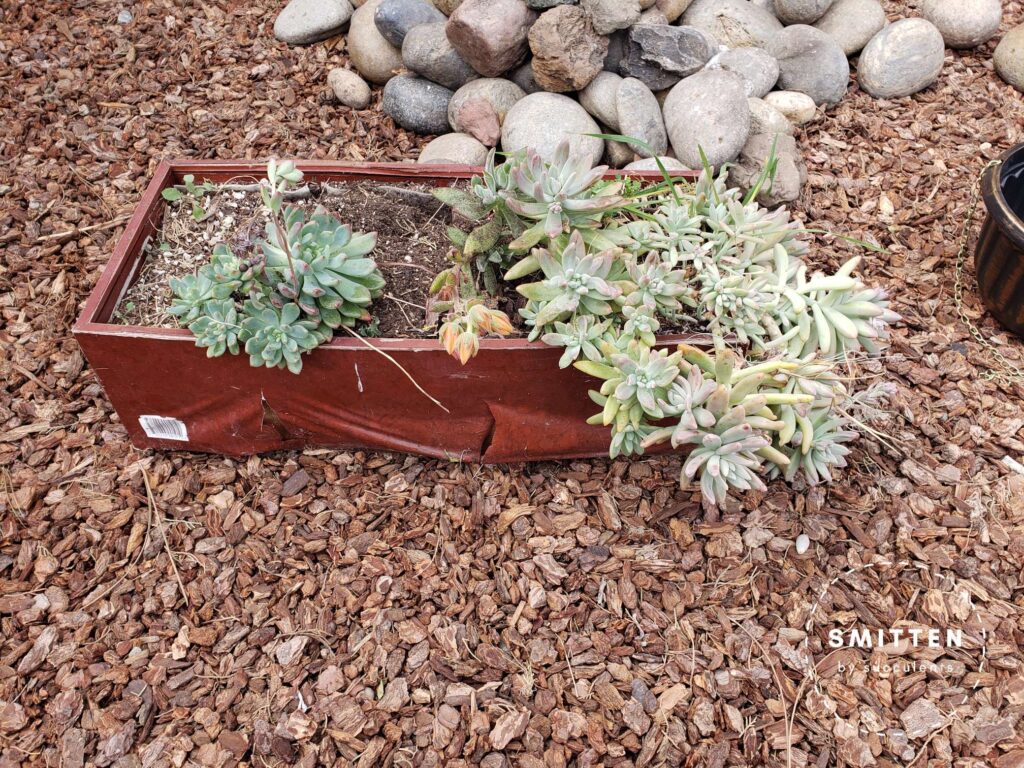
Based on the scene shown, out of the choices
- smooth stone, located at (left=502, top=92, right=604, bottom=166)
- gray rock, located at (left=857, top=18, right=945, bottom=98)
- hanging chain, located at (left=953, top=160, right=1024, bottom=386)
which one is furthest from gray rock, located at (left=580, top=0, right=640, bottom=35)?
hanging chain, located at (left=953, top=160, right=1024, bottom=386)

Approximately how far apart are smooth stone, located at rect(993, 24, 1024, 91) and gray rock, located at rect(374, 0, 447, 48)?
2.34 metres

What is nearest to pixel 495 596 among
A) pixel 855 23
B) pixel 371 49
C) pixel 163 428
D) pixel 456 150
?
pixel 163 428

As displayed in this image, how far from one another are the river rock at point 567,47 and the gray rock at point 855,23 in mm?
1122

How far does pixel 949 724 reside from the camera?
167 cm

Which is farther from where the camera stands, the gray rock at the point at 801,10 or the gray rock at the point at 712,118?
the gray rock at the point at 801,10

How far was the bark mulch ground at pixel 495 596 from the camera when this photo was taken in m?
1.66

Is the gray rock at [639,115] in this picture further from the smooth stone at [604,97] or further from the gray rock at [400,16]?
the gray rock at [400,16]

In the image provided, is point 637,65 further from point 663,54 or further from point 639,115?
point 639,115

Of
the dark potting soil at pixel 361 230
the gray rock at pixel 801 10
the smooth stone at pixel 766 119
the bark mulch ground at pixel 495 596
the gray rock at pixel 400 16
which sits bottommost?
the bark mulch ground at pixel 495 596

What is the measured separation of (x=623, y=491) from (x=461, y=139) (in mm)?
1487

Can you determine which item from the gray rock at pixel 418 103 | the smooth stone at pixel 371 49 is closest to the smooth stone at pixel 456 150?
the gray rock at pixel 418 103

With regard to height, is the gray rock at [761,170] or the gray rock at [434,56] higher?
the gray rock at [434,56]

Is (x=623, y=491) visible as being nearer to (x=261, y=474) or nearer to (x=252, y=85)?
(x=261, y=474)

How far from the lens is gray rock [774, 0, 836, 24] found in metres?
3.22
